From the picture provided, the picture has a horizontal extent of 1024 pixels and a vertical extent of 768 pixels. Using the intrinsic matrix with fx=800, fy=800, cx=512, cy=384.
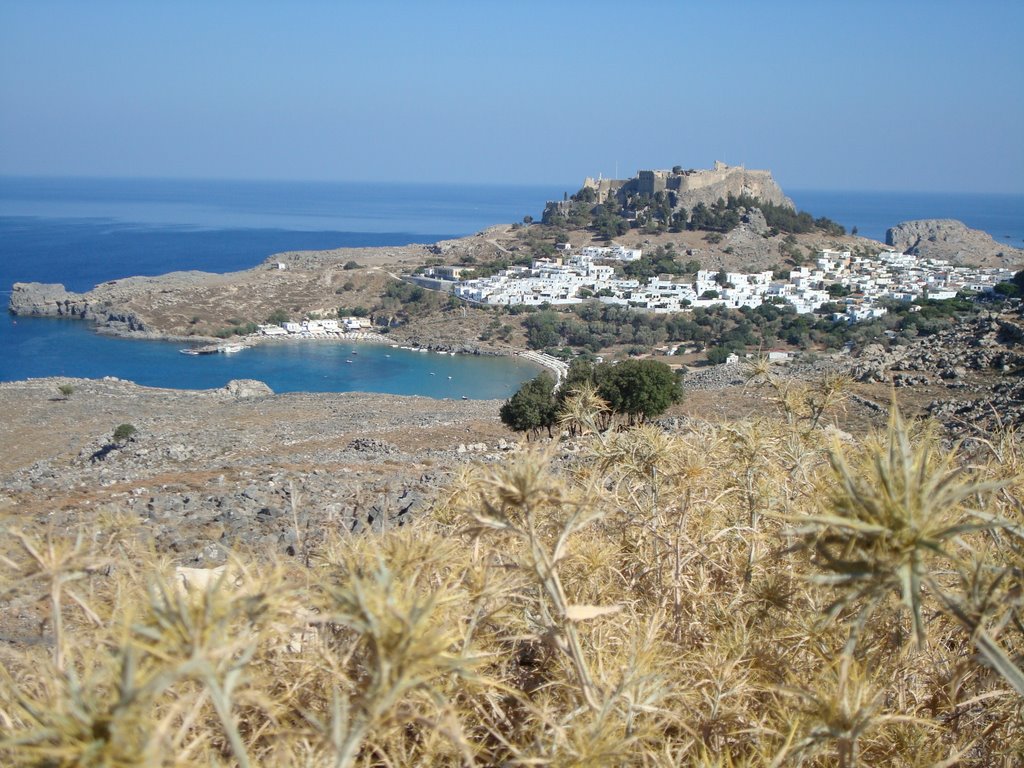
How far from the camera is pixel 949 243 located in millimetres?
88375

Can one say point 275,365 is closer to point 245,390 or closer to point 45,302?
point 245,390

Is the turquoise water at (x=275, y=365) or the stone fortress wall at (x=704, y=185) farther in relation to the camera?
the stone fortress wall at (x=704, y=185)

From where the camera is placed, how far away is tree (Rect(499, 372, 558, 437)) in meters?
16.5

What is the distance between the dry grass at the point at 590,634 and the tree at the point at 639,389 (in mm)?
13003

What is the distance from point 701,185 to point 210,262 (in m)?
55.1

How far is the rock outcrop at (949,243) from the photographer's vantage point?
81.1m

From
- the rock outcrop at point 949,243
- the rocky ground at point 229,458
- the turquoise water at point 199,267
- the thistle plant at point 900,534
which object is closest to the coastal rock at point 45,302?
the turquoise water at point 199,267

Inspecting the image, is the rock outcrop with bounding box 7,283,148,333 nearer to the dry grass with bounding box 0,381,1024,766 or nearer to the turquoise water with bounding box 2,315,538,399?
the turquoise water with bounding box 2,315,538,399

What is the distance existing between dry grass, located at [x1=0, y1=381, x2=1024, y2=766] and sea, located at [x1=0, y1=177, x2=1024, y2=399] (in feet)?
118

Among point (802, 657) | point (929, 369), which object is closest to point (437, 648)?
point (802, 657)

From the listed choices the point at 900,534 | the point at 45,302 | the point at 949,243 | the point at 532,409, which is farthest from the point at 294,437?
the point at 949,243

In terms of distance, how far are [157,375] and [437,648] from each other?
153ft

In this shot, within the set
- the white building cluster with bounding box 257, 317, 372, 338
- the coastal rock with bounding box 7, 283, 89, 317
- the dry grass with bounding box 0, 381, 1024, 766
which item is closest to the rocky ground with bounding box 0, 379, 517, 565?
the dry grass with bounding box 0, 381, 1024, 766

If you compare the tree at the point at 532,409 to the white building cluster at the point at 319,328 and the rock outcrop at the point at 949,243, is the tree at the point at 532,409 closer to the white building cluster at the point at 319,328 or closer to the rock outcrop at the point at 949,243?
the white building cluster at the point at 319,328
